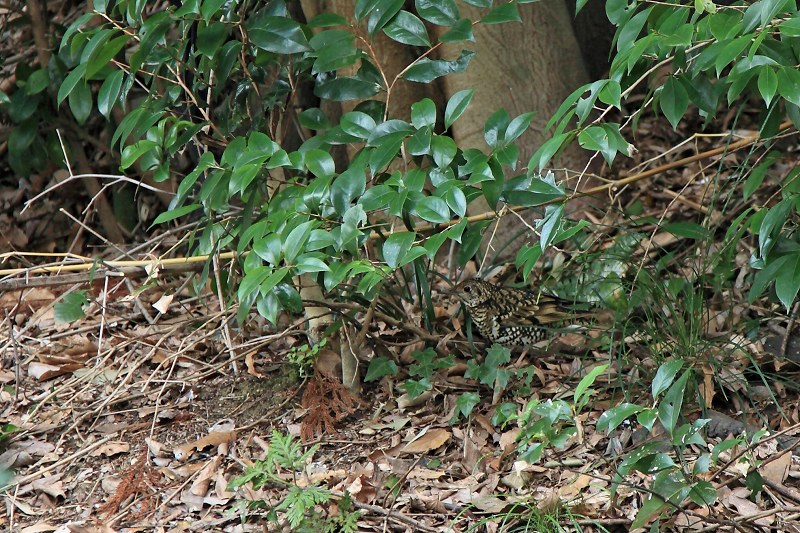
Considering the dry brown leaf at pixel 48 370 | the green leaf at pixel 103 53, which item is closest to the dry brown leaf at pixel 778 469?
the green leaf at pixel 103 53

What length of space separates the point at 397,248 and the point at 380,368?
1072 millimetres

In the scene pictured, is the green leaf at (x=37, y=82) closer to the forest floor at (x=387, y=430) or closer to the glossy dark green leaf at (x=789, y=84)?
the forest floor at (x=387, y=430)

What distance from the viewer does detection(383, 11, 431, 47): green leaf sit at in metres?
2.90

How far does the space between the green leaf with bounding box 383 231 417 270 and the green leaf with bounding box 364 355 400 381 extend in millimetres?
1035

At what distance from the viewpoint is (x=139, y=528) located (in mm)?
Answer: 3182

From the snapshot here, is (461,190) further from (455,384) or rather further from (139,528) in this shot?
(139,528)

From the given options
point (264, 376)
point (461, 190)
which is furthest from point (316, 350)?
point (461, 190)

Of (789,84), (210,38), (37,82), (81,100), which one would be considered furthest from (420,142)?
(37,82)

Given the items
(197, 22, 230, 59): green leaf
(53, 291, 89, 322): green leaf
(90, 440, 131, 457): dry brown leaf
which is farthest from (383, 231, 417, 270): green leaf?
(90, 440, 131, 457): dry brown leaf

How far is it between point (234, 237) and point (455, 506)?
49.5 inches

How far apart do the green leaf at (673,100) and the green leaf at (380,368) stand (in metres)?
1.55

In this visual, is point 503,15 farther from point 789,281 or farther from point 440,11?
point 789,281

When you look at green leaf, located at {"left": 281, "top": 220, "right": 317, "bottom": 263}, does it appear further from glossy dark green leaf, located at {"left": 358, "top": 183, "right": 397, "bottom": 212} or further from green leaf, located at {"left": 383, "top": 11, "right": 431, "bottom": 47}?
green leaf, located at {"left": 383, "top": 11, "right": 431, "bottom": 47}

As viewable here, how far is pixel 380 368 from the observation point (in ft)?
11.9
